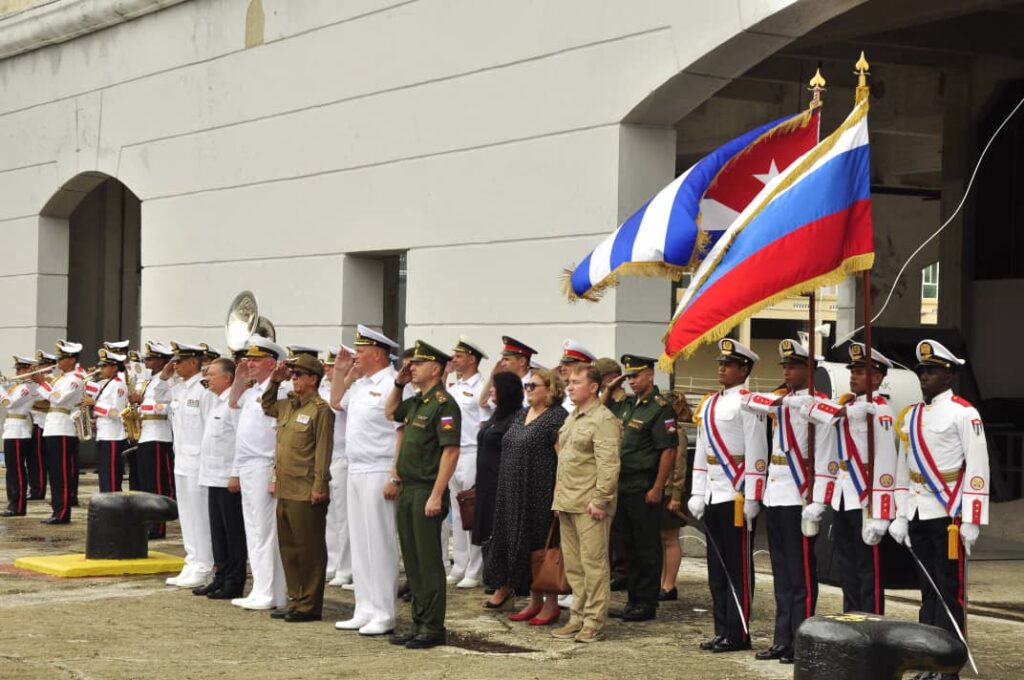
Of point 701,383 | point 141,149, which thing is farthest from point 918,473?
point 701,383

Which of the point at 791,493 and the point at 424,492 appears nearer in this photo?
the point at 791,493

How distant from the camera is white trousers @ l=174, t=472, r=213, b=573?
1187 centimetres

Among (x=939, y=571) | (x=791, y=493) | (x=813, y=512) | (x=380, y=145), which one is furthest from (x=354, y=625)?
(x=380, y=145)

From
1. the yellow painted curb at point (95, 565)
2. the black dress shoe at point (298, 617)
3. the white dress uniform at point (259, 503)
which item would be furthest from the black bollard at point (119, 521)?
the black dress shoe at point (298, 617)

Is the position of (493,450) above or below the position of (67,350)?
below

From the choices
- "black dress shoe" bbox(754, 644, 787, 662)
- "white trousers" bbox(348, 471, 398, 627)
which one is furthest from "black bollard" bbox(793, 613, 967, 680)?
"white trousers" bbox(348, 471, 398, 627)

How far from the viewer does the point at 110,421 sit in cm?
1554

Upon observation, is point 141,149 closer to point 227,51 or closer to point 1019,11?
point 227,51

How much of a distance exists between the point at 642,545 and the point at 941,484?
2701mm

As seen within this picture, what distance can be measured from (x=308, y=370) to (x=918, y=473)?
3933 millimetres

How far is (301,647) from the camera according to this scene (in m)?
9.46

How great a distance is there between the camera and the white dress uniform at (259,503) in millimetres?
10820

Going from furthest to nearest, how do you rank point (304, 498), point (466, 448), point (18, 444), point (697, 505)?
point (18, 444), point (466, 448), point (304, 498), point (697, 505)

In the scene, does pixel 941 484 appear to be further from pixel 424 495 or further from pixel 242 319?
pixel 242 319
